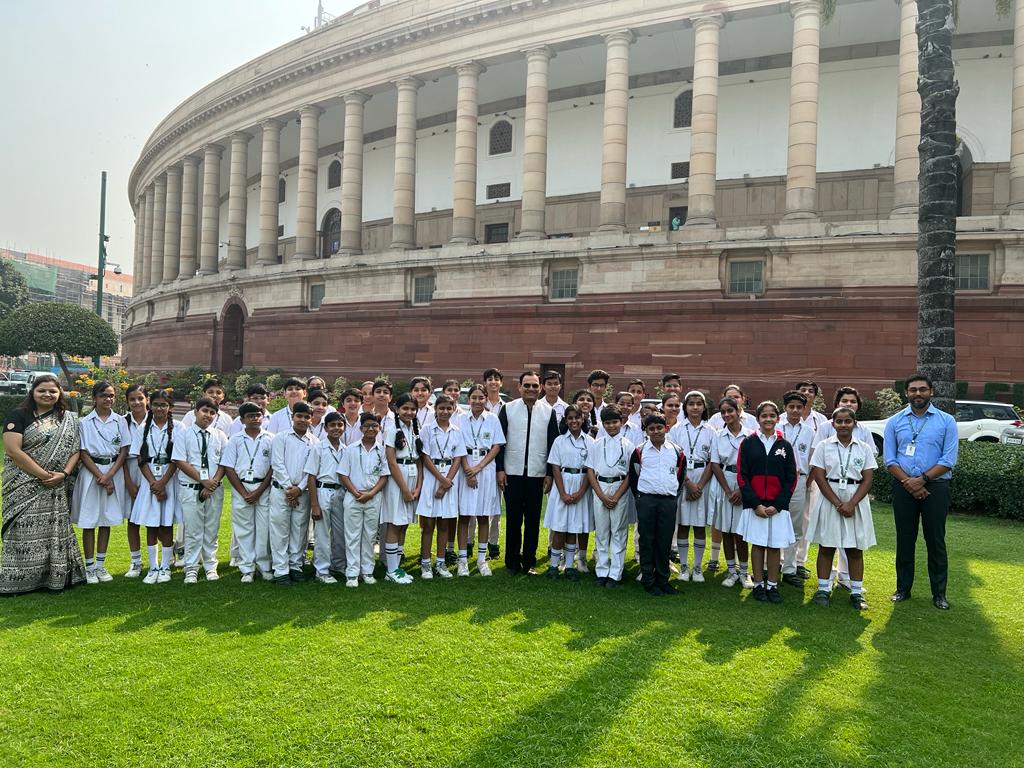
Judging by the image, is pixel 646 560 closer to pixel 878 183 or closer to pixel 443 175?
pixel 878 183

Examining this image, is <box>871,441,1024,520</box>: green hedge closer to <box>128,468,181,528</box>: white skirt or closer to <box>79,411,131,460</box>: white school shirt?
<box>128,468,181,528</box>: white skirt

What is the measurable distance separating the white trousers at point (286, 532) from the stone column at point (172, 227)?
136ft

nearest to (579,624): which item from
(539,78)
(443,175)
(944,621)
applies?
(944,621)

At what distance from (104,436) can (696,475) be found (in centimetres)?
670

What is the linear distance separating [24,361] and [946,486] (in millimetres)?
120273

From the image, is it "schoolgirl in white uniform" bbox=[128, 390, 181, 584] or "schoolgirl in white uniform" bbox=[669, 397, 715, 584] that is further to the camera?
"schoolgirl in white uniform" bbox=[669, 397, 715, 584]

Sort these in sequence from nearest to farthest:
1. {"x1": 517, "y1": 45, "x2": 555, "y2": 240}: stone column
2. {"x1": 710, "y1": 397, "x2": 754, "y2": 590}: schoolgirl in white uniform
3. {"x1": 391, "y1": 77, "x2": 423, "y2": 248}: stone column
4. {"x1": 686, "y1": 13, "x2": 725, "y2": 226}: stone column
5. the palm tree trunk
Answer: {"x1": 710, "y1": 397, "x2": 754, "y2": 590}: schoolgirl in white uniform, the palm tree trunk, {"x1": 686, "y1": 13, "x2": 725, "y2": 226}: stone column, {"x1": 517, "y1": 45, "x2": 555, "y2": 240}: stone column, {"x1": 391, "y1": 77, "x2": 423, "y2": 248}: stone column

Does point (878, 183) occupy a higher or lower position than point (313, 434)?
higher

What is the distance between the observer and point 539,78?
2628 centimetres

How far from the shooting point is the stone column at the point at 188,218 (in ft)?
134

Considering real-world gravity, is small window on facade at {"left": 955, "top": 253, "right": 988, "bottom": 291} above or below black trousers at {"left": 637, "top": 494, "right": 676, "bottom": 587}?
above

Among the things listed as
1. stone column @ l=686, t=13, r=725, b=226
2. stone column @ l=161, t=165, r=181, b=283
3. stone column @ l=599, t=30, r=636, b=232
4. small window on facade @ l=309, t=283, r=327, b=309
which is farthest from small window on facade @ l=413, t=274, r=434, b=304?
stone column @ l=161, t=165, r=181, b=283

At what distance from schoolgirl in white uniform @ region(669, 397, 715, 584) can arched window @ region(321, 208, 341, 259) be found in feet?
111

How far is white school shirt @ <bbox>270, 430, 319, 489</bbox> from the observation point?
752cm
